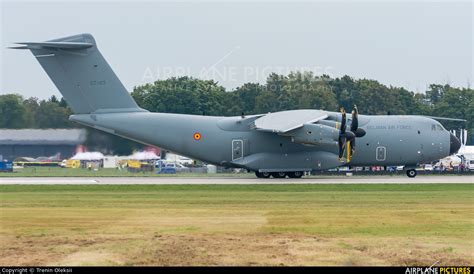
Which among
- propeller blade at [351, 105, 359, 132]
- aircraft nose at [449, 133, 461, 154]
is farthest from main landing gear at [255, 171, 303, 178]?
aircraft nose at [449, 133, 461, 154]

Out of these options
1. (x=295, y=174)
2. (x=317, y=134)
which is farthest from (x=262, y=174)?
(x=317, y=134)

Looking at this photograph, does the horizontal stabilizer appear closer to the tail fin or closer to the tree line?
the tail fin

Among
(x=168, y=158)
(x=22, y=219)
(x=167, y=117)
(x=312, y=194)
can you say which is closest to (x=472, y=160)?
(x=168, y=158)

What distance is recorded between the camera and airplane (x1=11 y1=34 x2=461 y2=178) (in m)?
41.6

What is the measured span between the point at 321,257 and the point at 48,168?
47.6 m

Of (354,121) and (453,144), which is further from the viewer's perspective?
(453,144)

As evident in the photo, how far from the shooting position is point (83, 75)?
4156 centimetres

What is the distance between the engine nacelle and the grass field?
30.8ft

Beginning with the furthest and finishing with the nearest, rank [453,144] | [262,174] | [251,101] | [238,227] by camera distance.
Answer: [251,101] → [453,144] → [262,174] → [238,227]

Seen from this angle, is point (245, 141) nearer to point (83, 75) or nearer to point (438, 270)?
point (83, 75)

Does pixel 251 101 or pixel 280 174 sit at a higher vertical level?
pixel 251 101

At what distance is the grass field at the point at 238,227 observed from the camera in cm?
1533

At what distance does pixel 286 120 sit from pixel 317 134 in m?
1.83

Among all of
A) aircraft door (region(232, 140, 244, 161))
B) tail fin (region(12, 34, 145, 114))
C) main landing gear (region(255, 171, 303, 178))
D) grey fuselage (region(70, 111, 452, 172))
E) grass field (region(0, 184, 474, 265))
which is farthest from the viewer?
main landing gear (region(255, 171, 303, 178))
